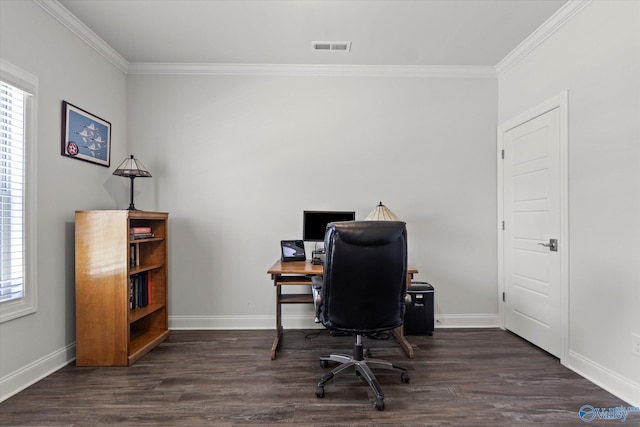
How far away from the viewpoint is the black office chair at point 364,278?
1.85 m

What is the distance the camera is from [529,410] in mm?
1857

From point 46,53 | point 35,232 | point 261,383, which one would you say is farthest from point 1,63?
point 261,383

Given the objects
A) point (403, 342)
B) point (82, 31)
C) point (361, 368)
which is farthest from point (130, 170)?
point (403, 342)

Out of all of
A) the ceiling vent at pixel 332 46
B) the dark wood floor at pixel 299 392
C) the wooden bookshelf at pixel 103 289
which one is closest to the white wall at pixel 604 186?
the dark wood floor at pixel 299 392

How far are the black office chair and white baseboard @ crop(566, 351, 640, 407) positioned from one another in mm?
1424

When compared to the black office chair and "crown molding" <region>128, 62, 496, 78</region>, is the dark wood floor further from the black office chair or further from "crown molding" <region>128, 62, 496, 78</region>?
"crown molding" <region>128, 62, 496, 78</region>

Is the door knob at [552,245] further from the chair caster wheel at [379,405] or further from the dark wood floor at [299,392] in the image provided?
the chair caster wheel at [379,405]

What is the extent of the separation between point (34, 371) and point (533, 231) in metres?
4.18

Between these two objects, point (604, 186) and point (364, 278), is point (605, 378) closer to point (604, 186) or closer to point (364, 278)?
point (604, 186)

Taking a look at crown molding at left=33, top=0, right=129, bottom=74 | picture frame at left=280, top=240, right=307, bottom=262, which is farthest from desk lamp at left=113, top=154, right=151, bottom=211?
picture frame at left=280, top=240, right=307, bottom=262

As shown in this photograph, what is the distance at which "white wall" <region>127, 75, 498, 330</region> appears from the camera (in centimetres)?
328

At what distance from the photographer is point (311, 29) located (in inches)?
105

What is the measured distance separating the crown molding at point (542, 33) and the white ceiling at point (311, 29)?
0.06 metres

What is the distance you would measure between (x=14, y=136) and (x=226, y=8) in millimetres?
1788
